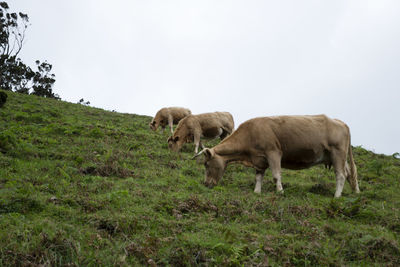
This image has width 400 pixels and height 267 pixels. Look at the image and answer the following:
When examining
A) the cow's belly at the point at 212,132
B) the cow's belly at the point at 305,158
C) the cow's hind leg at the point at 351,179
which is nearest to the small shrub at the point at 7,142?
the cow's belly at the point at 305,158

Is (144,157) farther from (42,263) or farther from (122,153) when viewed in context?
(42,263)

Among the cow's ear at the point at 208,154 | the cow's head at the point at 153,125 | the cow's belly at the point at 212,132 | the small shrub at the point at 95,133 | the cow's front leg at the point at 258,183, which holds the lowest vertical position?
the cow's front leg at the point at 258,183

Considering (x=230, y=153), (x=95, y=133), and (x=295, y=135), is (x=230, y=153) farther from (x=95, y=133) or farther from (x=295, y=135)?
(x=95, y=133)

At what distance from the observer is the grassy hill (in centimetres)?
472

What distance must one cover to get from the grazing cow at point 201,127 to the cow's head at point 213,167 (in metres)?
6.34

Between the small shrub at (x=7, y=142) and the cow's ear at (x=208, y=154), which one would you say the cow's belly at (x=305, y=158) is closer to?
the cow's ear at (x=208, y=154)

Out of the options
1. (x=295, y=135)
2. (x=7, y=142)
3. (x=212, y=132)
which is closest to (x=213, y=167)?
(x=295, y=135)

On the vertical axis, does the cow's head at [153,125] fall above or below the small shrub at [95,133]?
above

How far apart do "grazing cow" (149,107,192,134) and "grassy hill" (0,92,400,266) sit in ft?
38.2

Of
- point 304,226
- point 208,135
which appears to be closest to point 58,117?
point 208,135

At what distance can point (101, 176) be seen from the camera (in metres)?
9.54

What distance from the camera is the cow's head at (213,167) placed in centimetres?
1026

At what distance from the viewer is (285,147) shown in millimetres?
10008

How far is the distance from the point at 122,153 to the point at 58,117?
9354mm
